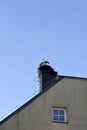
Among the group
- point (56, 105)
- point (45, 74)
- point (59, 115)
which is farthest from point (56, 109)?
point (45, 74)

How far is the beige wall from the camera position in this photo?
107 feet

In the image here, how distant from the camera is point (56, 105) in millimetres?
33938

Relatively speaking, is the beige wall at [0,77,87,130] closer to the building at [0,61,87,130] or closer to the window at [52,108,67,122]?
the building at [0,61,87,130]

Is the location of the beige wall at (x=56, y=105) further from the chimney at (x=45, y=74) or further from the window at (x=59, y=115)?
the chimney at (x=45, y=74)

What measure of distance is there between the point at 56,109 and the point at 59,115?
406mm

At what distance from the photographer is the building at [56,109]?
3278cm

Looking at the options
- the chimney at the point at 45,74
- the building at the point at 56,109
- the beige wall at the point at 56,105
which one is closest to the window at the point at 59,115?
the building at the point at 56,109

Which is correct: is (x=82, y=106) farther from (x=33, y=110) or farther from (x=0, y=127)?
(x=0, y=127)

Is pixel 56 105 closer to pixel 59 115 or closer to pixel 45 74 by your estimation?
pixel 59 115

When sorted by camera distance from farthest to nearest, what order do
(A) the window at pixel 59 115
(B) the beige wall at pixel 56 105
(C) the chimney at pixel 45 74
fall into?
(C) the chimney at pixel 45 74
(A) the window at pixel 59 115
(B) the beige wall at pixel 56 105

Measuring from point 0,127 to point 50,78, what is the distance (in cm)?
615

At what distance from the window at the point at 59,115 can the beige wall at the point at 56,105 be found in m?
0.25

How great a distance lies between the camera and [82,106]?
34406 mm

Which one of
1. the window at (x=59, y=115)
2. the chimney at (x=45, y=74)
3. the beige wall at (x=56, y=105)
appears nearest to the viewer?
the beige wall at (x=56, y=105)
